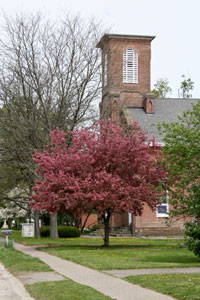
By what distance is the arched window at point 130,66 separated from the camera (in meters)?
40.7

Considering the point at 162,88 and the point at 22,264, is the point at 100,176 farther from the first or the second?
the point at 162,88

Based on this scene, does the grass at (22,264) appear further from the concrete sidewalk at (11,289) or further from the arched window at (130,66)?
the arched window at (130,66)

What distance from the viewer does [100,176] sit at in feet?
68.7

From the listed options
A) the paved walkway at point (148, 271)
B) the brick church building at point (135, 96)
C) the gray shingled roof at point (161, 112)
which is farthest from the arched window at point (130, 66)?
the paved walkway at point (148, 271)

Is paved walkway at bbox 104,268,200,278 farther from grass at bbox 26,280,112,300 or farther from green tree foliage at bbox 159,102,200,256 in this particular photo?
green tree foliage at bbox 159,102,200,256

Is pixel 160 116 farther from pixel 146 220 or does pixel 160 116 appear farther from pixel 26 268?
pixel 26 268

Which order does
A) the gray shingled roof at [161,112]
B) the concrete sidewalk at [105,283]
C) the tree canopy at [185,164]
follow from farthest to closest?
the gray shingled roof at [161,112]
the tree canopy at [185,164]
the concrete sidewalk at [105,283]

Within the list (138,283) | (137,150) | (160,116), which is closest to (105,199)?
(137,150)

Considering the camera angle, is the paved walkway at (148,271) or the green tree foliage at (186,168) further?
the green tree foliage at (186,168)

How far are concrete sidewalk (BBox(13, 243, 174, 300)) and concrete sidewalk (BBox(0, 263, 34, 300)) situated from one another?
137 centimetres

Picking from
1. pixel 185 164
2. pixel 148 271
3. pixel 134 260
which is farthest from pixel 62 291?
pixel 185 164

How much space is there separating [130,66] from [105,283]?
31630 millimetres

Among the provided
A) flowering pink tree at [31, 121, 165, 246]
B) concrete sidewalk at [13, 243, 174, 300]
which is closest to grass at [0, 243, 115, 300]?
concrete sidewalk at [13, 243, 174, 300]

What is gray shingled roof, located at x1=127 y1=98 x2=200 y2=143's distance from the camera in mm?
37406
